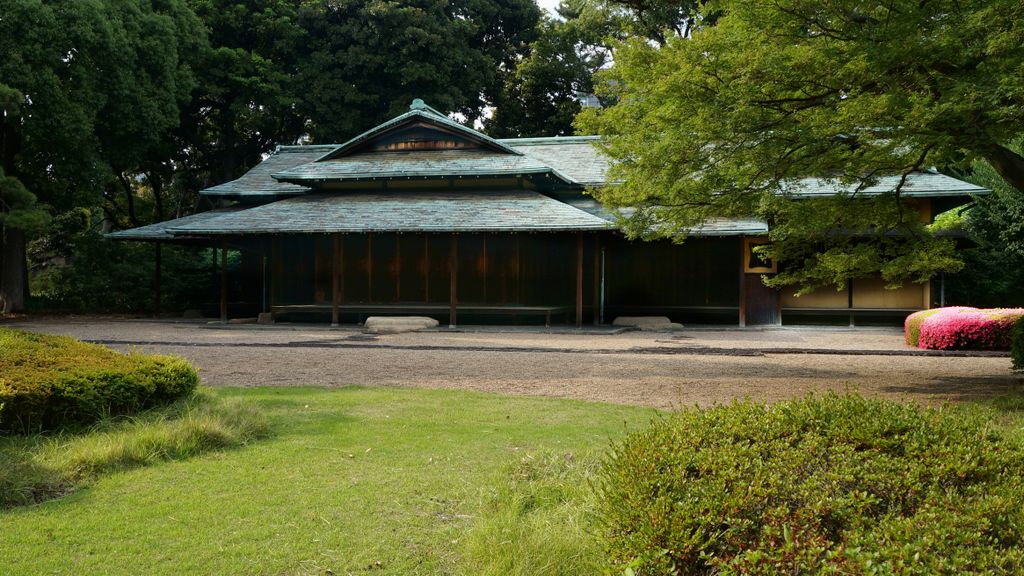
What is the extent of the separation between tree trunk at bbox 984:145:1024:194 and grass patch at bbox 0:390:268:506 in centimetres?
891

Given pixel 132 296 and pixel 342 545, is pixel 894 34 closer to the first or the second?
pixel 342 545

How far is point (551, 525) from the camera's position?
423 cm

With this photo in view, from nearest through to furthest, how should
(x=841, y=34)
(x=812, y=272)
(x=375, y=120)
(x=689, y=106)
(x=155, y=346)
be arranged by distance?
(x=841, y=34) → (x=689, y=106) → (x=812, y=272) → (x=155, y=346) → (x=375, y=120)

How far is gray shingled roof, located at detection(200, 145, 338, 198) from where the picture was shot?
87.3ft

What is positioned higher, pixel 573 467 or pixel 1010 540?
pixel 1010 540

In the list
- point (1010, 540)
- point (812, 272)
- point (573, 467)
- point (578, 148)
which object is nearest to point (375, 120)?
point (578, 148)

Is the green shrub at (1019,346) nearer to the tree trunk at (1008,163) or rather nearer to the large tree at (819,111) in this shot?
the large tree at (819,111)

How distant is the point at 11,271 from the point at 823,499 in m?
30.1

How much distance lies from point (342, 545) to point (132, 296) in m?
27.6

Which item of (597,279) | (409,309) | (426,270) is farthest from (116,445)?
(597,279)

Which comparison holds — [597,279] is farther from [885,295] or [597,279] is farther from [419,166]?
[885,295]

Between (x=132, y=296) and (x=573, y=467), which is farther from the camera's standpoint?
(x=132, y=296)

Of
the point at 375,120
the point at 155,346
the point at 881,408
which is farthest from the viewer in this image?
the point at 375,120

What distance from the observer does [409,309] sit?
2280 centimetres
